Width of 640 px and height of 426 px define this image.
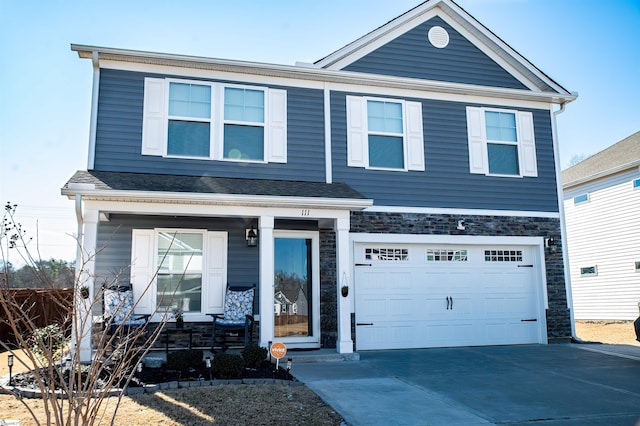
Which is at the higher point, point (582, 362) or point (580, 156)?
point (580, 156)

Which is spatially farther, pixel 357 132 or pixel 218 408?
pixel 357 132

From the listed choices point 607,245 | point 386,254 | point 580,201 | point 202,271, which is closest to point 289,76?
point 386,254

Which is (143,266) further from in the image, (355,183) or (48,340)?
(355,183)

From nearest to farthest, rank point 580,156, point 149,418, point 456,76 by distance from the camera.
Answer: point 149,418, point 456,76, point 580,156

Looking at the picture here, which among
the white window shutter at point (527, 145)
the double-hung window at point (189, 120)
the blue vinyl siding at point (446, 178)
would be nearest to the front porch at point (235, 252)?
the double-hung window at point (189, 120)

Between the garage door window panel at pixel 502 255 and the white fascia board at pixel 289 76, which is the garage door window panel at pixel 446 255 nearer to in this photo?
the garage door window panel at pixel 502 255

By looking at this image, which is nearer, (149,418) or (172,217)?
(149,418)

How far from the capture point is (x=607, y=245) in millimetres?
15500

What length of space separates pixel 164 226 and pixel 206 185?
3.98 feet

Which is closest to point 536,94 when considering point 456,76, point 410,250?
point 456,76

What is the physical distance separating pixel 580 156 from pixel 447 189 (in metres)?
29.6

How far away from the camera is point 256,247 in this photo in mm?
9289

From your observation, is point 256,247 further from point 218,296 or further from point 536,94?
point 536,94

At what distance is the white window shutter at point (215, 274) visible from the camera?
351 inches
